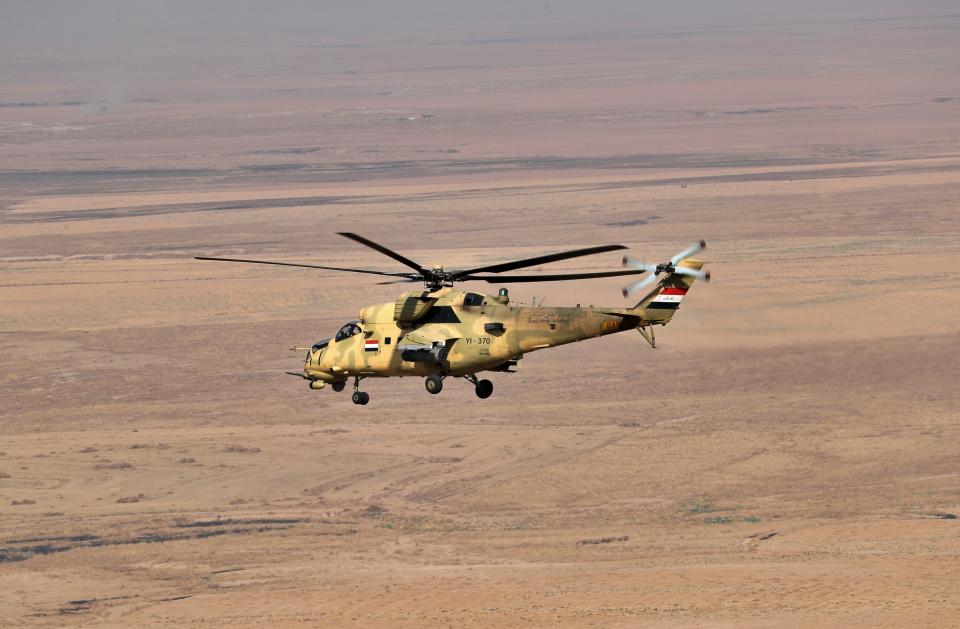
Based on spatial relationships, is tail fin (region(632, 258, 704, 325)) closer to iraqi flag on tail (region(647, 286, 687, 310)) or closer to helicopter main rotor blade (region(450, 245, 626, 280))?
iraqi flag on tail (region(647, 286, 687, 310))

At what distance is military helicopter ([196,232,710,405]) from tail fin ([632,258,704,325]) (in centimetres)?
3

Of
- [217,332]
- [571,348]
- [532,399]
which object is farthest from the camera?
[217,332]

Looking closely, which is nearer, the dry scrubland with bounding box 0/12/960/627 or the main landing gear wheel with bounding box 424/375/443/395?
the main landing gear wheel with bounding box 424/375/443/395

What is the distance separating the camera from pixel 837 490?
91.2m

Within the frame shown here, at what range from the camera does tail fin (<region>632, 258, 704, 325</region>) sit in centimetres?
4775

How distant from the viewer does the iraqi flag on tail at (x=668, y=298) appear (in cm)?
4775

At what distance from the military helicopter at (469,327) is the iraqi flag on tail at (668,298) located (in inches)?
1.1

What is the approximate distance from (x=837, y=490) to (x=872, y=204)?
102m

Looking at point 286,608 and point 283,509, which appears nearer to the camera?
point 286,608

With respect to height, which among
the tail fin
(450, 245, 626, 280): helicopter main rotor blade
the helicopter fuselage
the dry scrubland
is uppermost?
(450, 245, 626, 280): helicopter main rotor blade

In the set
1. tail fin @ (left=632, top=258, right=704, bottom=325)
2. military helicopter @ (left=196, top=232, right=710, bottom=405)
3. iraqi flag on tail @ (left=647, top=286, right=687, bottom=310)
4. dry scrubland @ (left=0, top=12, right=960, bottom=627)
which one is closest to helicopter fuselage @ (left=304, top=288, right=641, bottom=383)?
military helicopter @ (left=196, top=232, right=710, bottom=405)

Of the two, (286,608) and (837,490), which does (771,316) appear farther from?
(286,608)

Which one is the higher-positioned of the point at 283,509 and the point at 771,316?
the point at 771,316

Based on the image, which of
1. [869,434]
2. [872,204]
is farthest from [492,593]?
[872,204]
